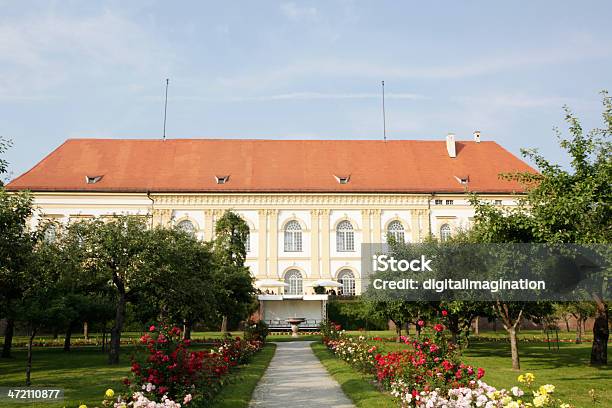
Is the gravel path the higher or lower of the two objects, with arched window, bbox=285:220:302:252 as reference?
lower

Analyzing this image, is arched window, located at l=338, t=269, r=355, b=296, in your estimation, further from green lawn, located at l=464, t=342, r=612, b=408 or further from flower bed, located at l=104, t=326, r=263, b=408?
flower bed, located at l=104, t=326, r=263, b=408

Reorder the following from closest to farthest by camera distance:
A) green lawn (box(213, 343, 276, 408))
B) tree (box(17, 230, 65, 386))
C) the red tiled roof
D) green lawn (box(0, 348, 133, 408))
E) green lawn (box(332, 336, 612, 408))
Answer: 1. green lawn (box(213, 343, 276, 408))
2. green lawn (box(0, 348, 133, 408))
3. green lawn (box(332, 336, 612, 408))
4. tree (box(17, 230, 65, 386))
5. the red tiled roof

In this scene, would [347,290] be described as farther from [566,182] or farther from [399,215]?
[566,182]

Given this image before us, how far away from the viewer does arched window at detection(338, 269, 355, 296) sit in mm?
49625

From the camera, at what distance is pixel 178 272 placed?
21391mm

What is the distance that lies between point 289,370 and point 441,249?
7.69 meters

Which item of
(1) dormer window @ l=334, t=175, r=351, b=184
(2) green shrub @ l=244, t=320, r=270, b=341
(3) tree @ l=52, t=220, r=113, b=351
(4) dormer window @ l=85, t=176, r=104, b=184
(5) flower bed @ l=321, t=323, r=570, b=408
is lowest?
(5) flower bed @ l=321, t=323, r=570, b=408

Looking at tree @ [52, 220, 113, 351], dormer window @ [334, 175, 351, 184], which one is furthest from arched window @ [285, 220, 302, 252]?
tree @ [52, 220, 113, 351]

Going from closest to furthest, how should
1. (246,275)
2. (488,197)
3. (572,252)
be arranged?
(572,252)
(246,275)
(488,197)

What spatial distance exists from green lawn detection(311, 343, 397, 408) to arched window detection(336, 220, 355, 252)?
1201 inches

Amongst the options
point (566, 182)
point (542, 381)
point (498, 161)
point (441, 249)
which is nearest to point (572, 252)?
point (566, 182)

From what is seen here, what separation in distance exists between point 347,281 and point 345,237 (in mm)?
3592

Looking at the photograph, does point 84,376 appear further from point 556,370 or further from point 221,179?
point 221,179

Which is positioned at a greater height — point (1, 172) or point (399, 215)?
point (399, 215)
